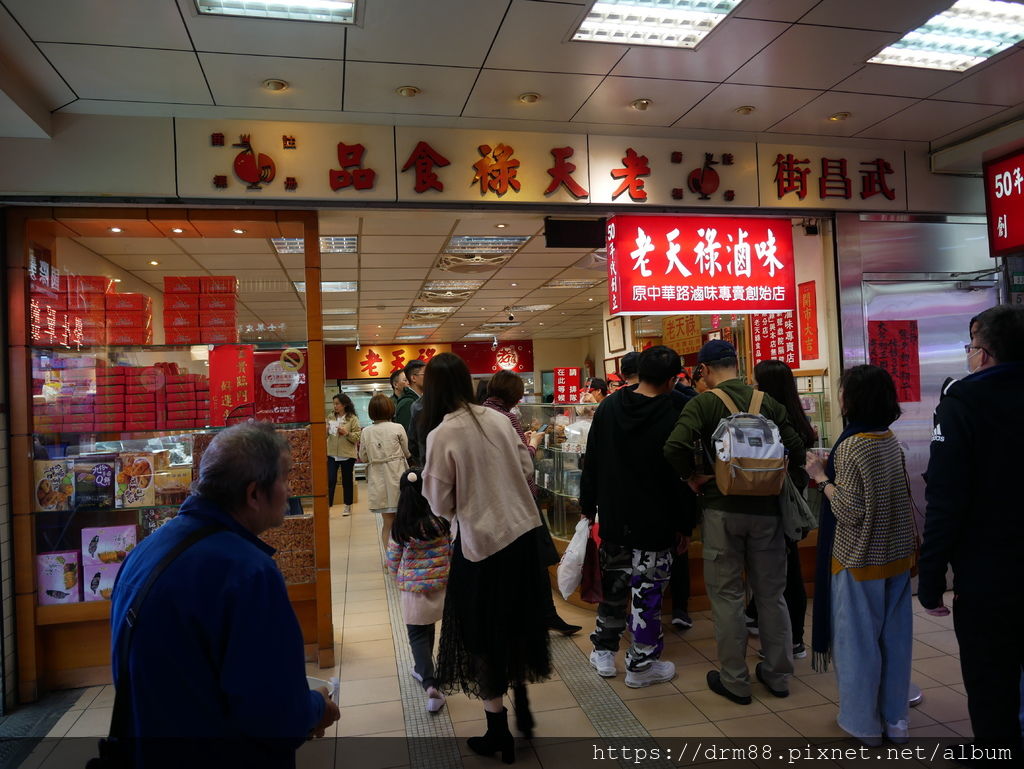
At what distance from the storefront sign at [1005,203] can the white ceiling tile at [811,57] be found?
1.48 metres

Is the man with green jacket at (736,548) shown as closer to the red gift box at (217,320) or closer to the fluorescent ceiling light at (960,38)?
the fluorescent ceiling light at (960,38)

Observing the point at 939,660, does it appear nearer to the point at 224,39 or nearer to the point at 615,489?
the point at 615,489

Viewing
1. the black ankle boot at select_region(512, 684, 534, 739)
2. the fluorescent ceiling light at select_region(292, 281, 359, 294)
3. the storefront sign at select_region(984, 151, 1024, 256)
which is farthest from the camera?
the fluorescent ceiling light at select_region(292, 281, 359, 294)

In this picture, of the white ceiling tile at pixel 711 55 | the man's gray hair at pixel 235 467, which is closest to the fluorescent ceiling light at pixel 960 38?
the white ceiling tile at pixel 711 55

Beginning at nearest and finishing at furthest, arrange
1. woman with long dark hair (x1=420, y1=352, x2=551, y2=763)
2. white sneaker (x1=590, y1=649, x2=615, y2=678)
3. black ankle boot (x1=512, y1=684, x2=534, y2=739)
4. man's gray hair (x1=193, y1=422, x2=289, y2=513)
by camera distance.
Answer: man's gray hair (x1=193, y1=422, x2=289, y2=513) → woman with long dark hair (x1=420, y1=352, x2=551, y2=763) → black ankle boot (x1=512, y1=684, x2=534, y2=739) → white sneaker (x1=590, y1=649, x2=615, y2=678)

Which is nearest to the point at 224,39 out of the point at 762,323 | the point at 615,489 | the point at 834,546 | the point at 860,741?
the point at 615,489

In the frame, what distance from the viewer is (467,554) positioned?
2559 millimetres

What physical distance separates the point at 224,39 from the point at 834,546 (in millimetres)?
3527

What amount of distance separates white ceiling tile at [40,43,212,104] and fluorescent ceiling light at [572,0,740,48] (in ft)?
6.27

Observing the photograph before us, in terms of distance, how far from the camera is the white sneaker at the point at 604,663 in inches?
135

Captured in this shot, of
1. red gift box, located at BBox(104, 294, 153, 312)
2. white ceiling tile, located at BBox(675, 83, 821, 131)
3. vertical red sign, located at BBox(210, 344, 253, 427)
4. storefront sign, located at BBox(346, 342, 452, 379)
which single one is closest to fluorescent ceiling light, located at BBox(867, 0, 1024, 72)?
white ceiling tile, located at BBox(675, 83, 821, 131)

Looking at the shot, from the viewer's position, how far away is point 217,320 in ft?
12.4

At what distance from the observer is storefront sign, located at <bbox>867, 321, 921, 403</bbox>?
15.6 feet

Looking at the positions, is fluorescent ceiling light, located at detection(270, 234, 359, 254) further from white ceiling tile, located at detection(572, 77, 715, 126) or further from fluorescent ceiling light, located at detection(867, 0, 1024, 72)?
fluorescent ceiling light, located at detection(867, 0, 1024, 72)
